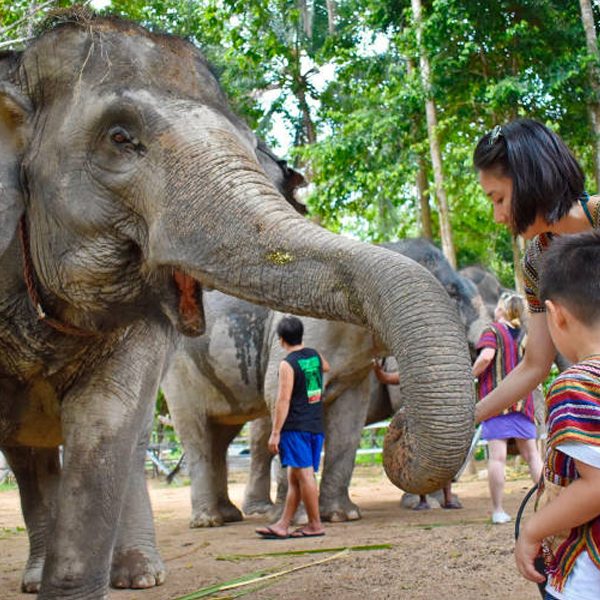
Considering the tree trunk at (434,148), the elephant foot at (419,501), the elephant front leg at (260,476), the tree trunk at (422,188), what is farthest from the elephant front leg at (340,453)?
the tree trunk at (422,188)

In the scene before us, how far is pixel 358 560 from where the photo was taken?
5.75 metres

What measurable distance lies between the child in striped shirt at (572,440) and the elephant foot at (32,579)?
11.2 feet

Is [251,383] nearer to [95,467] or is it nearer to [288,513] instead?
[288,513]

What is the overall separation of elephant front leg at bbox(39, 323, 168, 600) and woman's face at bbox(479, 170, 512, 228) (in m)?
1.81

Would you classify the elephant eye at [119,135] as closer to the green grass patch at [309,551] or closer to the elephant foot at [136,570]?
the elephant foot at [136,570]

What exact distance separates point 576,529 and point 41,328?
2.40 meters

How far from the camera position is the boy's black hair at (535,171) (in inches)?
127

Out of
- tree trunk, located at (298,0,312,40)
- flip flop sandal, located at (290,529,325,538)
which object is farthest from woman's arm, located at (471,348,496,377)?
tree trunk, located at (298,0,312,40)

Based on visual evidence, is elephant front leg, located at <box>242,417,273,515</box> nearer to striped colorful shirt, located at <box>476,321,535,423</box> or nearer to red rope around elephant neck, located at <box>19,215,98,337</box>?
striped colorful shirt, located at <box>476,321,535,423</box>

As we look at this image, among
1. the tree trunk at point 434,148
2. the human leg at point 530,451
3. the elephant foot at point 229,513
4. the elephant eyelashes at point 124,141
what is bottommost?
the elephant foot at point 229,513

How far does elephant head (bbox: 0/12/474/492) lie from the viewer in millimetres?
3193

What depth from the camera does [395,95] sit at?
18.3m

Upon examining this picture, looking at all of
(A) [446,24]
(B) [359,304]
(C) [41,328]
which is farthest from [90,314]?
(A) [446,24]

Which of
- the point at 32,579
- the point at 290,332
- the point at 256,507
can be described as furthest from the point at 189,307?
the point at 256,507
